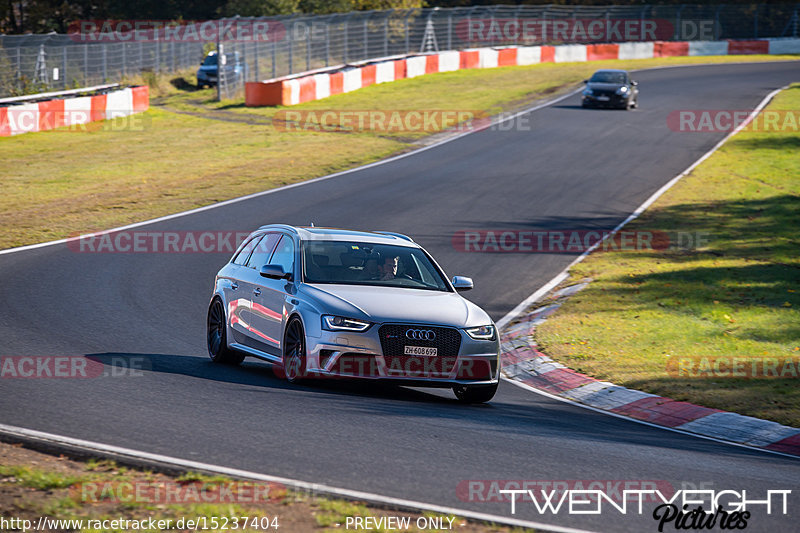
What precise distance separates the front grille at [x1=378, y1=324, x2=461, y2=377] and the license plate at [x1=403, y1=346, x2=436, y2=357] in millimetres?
28

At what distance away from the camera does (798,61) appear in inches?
2542

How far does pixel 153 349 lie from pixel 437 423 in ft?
14.7

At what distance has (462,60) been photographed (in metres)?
56.4

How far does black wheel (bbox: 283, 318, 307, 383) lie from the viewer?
10.5 metres

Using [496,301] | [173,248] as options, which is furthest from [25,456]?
[173,248]

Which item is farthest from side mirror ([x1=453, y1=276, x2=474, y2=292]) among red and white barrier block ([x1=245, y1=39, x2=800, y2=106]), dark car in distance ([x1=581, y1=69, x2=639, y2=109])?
dark car in distance ([x1=581, y1=69, x2=639, y2=109])

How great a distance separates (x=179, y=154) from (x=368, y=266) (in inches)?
850

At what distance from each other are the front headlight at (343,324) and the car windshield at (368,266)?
0.90 metres

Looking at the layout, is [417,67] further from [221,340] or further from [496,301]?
[221,340]

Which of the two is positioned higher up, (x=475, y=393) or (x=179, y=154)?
(x=179, y=154)
